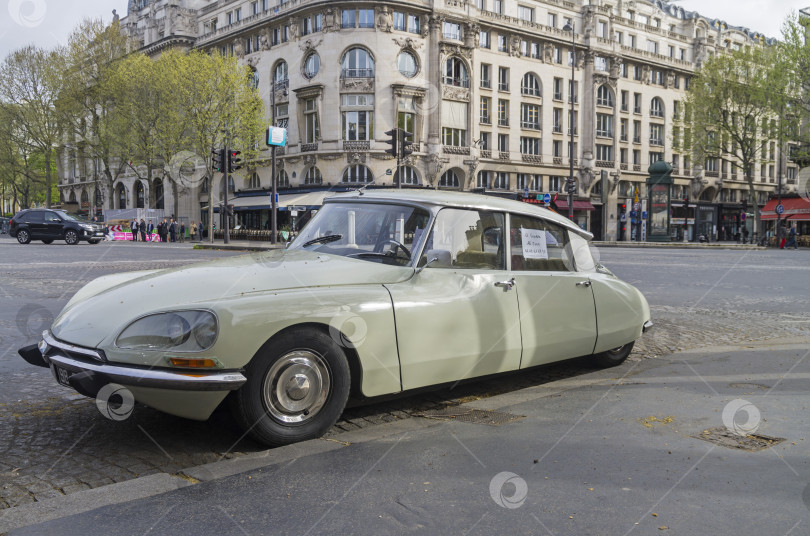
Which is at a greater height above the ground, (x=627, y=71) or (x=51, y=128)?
(x=627, y=71)

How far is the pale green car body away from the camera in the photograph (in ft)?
10.6

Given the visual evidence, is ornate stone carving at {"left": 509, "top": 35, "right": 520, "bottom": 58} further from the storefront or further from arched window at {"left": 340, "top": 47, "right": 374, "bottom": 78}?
the storefront

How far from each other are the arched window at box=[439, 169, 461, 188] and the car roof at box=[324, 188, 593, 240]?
153ft

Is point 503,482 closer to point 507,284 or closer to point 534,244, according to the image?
point 507,284

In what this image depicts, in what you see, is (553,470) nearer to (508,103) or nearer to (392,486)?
(392,486)

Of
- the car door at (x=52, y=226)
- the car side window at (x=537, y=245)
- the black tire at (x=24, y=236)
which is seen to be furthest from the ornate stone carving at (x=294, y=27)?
the car side window at (x=537, y=245)

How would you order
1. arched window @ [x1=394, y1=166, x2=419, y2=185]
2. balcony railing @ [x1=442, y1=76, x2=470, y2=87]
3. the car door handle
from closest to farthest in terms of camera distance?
the car door handle
arched window @ [x1=394, y1=166, x2=419, y2=185]
balcony railing @ [x1=442, y1=76, x2=470, y2=87]

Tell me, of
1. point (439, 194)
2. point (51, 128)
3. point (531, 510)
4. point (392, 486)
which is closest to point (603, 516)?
point (531, 510)

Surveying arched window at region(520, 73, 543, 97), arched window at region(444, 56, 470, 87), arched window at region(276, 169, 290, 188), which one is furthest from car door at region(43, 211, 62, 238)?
arched window at region(520, 73, 543, 97)

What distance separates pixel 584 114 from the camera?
2370 inches

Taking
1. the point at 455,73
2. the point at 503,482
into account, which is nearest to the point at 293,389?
the point at 503,482

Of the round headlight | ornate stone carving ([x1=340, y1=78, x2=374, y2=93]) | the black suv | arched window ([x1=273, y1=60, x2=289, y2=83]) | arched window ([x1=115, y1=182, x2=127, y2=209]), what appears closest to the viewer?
the round headlight

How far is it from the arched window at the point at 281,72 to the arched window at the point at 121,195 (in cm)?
2994

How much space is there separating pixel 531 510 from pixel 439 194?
247 centimetres
